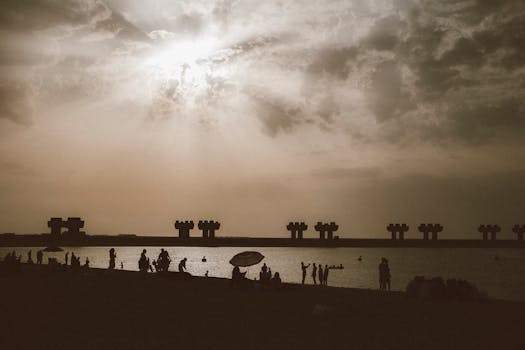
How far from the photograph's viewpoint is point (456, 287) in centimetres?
2842

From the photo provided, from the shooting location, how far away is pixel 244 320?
21.6m

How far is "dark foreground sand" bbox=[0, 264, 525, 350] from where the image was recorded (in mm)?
17172

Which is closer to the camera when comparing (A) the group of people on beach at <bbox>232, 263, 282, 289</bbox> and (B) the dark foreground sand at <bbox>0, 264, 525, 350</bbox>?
(B) the dark foreground sand at <bbox>0, 264, 525, 350</bbox>

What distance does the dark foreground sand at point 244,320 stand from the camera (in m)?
17.2

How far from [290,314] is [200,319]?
12.1 feet

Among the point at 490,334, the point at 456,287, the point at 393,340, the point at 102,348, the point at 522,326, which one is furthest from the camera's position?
the point at 456,287

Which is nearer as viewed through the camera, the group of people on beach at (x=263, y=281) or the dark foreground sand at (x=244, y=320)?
the dark foreground sand at (x=244, y=320)

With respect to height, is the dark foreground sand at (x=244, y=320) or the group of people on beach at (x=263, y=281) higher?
the group of people on beach at (x=263, y=281)

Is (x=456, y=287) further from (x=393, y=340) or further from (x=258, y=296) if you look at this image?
(x=393, y=340)

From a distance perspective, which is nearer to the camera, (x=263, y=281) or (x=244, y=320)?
(x=244, y=320)

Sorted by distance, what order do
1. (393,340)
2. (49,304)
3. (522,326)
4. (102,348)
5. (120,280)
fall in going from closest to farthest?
(102,348)
(393,340)
(522,326)
(49,304)
(120,280)

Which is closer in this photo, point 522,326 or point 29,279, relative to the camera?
point 522,326

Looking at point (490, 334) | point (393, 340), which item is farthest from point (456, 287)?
point (393, 340)

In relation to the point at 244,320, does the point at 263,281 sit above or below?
above
